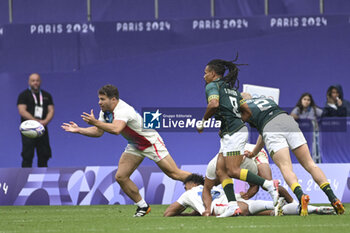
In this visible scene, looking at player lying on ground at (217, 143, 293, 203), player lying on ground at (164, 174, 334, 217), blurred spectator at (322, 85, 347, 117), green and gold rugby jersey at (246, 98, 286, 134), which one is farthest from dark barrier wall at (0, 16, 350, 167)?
A: green and gold rugby jersey at (246, 98, 286, 134)

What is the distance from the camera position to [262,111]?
34.8ft

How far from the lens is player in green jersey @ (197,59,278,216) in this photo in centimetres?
1020

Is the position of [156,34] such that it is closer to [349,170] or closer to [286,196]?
[349,170]

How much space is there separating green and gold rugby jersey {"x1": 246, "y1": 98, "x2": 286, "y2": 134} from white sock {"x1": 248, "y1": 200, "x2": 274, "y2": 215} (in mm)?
925

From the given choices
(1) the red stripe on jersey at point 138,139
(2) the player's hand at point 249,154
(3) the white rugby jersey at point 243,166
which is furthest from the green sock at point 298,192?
(1) the red stripe on jersey at point 138,139

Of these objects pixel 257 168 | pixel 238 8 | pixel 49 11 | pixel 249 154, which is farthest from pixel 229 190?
pixel 49 11

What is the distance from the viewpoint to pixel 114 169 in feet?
50.6

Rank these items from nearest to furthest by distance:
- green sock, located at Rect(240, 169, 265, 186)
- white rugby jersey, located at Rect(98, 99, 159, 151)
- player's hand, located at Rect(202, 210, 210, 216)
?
green sock, located at Rect(240, 169, 265, 186) → player's hand, located at Rect(202, 210, 210, 216) → white rugby jersey, located at Rect(98, 99, 159, 151)

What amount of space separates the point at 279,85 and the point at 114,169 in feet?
14.4

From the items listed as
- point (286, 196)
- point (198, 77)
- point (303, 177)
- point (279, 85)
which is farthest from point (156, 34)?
point (286, 196)

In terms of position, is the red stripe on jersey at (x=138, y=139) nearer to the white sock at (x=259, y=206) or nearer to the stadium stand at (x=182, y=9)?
the white sock at (x=259, y=206)

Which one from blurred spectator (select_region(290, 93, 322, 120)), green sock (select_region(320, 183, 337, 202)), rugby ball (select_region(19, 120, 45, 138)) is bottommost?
green sock (select_region(320, 183, 337, 202))

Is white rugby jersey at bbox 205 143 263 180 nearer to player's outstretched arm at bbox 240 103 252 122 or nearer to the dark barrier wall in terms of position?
player's outstretched arm at bbox 240 103 252 122

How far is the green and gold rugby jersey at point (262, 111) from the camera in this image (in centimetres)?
1057
